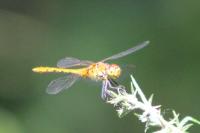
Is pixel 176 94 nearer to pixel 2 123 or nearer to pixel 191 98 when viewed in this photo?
pixel 191 98

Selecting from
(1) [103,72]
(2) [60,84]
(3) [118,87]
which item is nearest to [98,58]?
(2) [60,84]

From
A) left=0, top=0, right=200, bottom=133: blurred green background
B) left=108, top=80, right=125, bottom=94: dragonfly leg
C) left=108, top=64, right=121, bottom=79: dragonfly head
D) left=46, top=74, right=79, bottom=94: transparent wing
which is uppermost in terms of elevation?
left=0, top=0, right=200, bottom=133: blurred green background

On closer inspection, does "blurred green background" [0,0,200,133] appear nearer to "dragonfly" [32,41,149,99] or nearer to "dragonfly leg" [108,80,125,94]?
"dragonfly" [32,41,149,99]

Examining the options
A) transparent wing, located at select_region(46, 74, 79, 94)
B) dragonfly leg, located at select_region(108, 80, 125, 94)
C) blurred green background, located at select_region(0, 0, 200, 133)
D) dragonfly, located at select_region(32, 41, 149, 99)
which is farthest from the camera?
blurred green background, located at select_region(0, 0, 200, 133)

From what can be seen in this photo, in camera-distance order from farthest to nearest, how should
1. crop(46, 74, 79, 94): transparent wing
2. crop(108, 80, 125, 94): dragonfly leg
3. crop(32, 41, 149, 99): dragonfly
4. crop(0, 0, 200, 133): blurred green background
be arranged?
crop(0, 0, 200, 133): blurred green background
crop(46, 74, 79, 94): transparent wing
crop(32, 41, 149, 99): dragonfly
crop(108, 80, 125, 94): dragonfly leg

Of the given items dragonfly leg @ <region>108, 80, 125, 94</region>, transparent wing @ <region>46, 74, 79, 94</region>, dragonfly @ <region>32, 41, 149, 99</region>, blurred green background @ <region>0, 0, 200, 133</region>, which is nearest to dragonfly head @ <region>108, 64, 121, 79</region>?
dragonfly @ <region>32, 41, 149, 99</region>

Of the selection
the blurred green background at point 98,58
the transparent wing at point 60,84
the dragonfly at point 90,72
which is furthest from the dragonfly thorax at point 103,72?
the blurred green background at point 98,58

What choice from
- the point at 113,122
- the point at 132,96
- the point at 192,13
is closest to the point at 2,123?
the point at 113,122

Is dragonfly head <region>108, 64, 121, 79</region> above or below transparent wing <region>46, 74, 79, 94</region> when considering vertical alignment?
below
